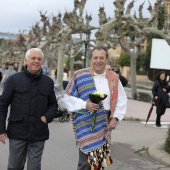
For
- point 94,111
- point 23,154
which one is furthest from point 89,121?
point 23,154

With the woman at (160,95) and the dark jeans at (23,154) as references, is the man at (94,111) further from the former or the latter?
the woman at (160,95)

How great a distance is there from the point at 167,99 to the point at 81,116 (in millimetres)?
7891

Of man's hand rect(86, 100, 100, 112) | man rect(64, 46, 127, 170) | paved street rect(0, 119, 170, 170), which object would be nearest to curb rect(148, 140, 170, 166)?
paved street rect(0, 119, 170, 170)

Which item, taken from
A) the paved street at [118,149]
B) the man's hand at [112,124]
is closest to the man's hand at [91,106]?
the man's hand at [112,124]

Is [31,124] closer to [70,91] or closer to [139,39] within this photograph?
[70,91]

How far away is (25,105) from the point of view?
4277mm

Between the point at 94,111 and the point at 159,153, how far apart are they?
3.62 meters

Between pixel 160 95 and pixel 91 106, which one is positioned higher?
pixel 91 106

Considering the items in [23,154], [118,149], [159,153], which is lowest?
[118,149]

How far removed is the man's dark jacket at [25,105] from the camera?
4281 mm

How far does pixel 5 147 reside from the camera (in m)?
7.84

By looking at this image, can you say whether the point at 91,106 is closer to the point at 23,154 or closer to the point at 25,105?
the point at 25,105

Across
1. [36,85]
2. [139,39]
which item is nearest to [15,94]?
[36,85]

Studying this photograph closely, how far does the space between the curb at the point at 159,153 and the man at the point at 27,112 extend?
10.9ft
